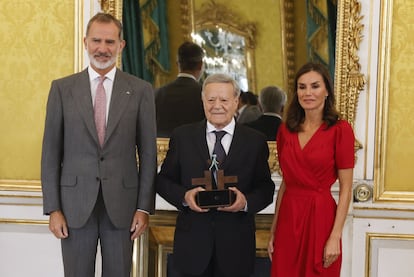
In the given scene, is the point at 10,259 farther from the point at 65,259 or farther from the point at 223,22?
the point at 223,22

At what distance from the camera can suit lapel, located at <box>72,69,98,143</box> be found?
7.73 feet

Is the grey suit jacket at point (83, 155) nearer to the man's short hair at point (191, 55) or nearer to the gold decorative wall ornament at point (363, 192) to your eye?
the man's short hair at point (191, 55)

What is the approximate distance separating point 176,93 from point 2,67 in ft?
3.22

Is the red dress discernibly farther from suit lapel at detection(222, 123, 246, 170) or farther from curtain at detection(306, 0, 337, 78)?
curtain at detection(306, 0, 337, 78)

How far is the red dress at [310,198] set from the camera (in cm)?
242

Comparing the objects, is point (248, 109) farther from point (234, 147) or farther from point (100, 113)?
point (100, 113)

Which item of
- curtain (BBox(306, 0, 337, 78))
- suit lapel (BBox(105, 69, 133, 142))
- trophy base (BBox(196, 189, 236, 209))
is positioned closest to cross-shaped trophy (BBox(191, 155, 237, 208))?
trophy base (BBox(196, 189, 236, 209))

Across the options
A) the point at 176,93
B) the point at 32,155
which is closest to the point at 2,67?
the point at 32,155

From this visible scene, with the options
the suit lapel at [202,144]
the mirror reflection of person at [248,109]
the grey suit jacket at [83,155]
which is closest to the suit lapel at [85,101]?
the grey suit jacket at [83,155]

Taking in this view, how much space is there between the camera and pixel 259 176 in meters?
2.47

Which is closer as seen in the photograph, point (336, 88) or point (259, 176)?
point (259, 176)

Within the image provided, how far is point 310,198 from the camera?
2463 mm

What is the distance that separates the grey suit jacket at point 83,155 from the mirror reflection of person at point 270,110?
976 mm

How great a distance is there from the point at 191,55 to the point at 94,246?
1.28m
